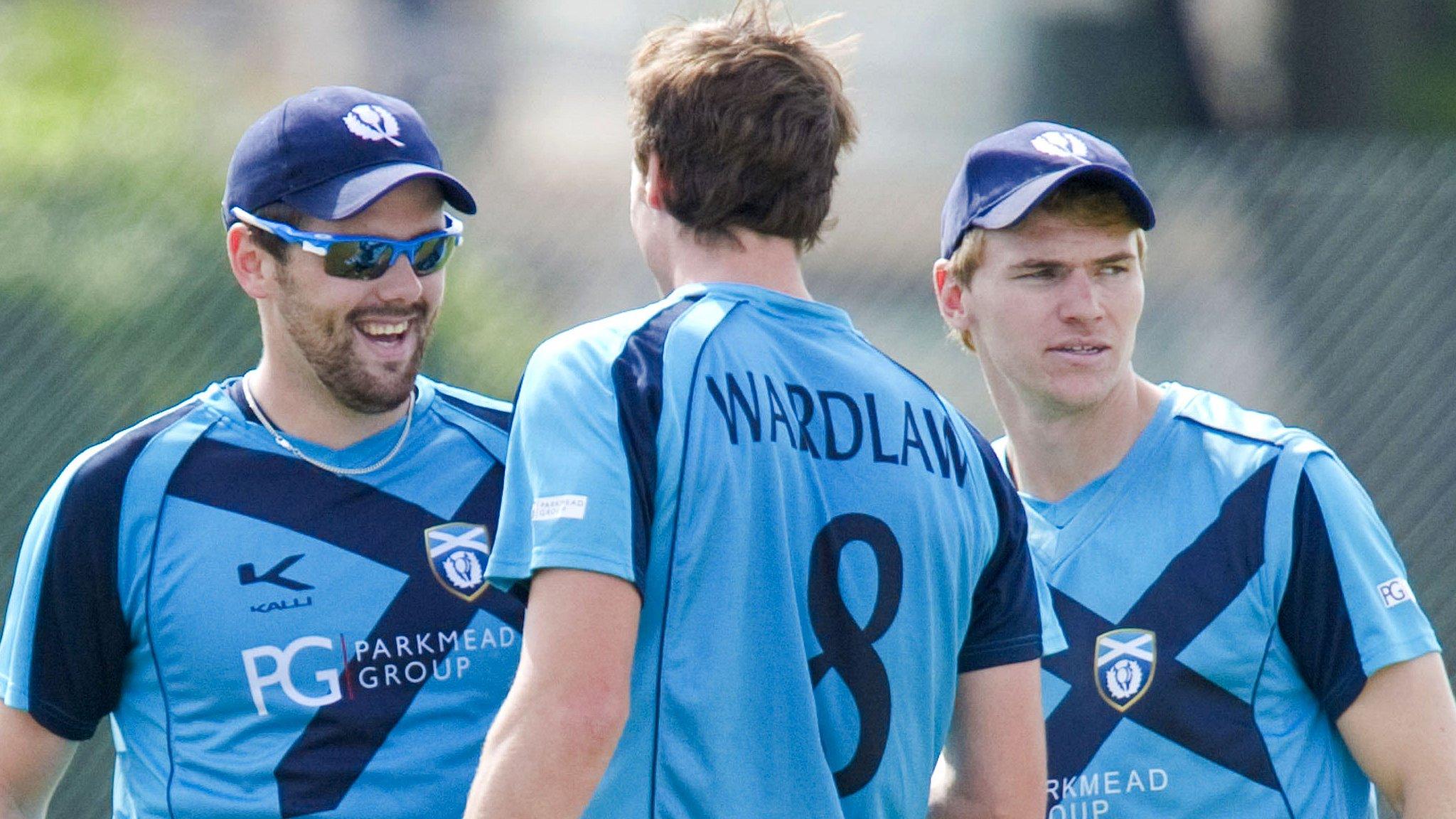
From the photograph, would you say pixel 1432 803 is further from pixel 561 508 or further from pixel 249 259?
pixel 249 259

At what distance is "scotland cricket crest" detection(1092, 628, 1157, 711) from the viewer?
289cm

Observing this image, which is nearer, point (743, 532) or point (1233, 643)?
point (743, 532)

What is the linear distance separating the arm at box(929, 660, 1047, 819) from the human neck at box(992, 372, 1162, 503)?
65 cm

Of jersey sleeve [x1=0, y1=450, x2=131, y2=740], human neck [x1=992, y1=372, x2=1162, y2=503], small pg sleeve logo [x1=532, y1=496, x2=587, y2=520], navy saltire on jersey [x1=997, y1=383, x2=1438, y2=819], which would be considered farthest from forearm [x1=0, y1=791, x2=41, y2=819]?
human neck [x1=992, y1=372, x2=1162, y2=503]

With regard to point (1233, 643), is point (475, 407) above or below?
above

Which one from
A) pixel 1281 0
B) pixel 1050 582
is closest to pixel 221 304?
pixel 1050 582

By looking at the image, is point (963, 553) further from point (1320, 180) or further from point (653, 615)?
point (1320, 180)

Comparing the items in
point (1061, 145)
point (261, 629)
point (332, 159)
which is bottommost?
point (261, 629)

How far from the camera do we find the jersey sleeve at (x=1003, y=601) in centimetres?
253

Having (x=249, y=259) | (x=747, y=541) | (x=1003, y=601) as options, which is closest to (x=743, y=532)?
(x=747, y=541)

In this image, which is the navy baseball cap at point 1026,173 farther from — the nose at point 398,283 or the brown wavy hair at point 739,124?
the nose at point 398,283

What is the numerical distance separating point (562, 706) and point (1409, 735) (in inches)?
56.0

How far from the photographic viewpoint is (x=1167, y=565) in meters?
2.95

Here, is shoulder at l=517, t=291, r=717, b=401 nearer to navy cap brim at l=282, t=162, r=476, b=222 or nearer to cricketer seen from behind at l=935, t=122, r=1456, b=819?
navy cap brim at l=282, t=162, r=476, b=222
